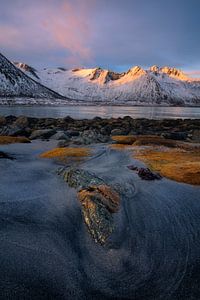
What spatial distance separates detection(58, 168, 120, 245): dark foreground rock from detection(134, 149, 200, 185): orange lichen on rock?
109 inches

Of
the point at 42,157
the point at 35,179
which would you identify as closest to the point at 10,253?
the point at 35,179

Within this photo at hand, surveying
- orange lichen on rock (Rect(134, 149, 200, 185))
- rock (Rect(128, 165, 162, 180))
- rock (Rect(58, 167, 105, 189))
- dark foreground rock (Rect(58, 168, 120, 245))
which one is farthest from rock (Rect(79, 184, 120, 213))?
orange lichen on rock (Rect(134, 149, 200, 185))

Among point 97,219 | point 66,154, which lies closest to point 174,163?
point 66,154

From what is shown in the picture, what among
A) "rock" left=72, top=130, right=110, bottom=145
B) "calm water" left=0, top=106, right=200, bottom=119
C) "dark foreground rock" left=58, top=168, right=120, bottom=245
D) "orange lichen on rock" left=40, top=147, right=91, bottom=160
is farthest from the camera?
"calm water" left=0, top=106, right=200, bottom=119

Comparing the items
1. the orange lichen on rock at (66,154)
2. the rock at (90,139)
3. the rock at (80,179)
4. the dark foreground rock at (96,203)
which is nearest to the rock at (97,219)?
the dark foreground rock at (96,203)

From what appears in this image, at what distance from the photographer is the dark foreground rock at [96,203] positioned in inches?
223

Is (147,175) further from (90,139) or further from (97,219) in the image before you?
(90,139)

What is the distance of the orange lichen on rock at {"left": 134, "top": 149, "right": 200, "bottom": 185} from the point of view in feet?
29.9

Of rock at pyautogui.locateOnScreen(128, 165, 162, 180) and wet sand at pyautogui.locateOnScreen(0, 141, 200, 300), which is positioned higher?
rock at pyautogui.locateOnScreen(128, 165, 162, 180)

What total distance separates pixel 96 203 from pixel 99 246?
115cm

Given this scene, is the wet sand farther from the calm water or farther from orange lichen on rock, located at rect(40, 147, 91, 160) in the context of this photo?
the calm water

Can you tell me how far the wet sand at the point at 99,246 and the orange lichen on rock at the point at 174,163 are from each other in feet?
2.84

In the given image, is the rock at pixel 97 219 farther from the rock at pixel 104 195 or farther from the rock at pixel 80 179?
the rock at pixel 80 179

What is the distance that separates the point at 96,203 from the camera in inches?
247
